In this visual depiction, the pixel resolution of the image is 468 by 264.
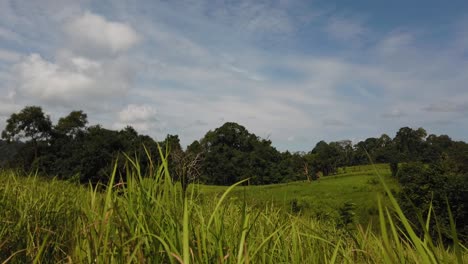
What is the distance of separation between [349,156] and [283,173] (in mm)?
41326

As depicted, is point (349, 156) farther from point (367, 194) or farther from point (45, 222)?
point (45, 222)

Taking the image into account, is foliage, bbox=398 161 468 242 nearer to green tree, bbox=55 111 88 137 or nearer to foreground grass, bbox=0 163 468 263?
foreground grass, bbox=0 163 468 263

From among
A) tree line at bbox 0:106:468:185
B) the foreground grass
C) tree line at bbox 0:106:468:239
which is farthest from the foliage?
the foreground grass

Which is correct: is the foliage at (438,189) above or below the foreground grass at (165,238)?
below

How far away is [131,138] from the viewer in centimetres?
5600

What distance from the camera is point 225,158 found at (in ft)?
339

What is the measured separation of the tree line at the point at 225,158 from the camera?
Answer: 17.0 ft

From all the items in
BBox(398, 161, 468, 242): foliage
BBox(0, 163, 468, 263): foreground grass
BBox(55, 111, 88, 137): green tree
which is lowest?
BBox(398, 161, 468, 242): foliage

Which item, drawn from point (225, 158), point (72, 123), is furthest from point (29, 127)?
point (225, 158)

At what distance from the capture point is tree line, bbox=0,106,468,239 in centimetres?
519

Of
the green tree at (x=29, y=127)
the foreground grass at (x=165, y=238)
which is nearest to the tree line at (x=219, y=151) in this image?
the green tree at (x=29, y=127)

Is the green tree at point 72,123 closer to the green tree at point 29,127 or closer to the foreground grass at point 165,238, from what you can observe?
the green tree at point 29,127

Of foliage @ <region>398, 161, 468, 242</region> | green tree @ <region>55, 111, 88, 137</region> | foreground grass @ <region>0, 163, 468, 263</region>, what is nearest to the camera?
foreground grass @ <region>0, 163, 468, 263</region>

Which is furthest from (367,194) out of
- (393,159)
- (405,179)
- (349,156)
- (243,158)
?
(349,156)
